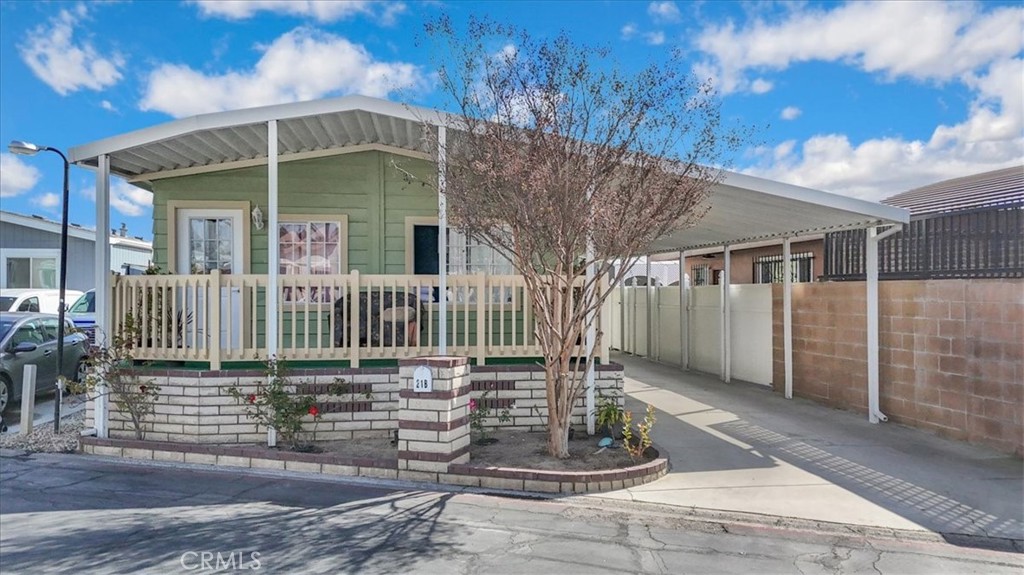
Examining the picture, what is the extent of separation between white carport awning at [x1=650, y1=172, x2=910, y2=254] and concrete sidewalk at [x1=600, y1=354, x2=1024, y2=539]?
97.4 inches

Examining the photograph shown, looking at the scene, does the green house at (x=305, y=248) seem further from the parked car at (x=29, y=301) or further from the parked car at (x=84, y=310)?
the parked car at (x=29, y=301)

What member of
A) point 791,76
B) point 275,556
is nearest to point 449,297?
point 275,556

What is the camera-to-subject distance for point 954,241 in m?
7.00

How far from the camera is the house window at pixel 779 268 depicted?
14.1 meters

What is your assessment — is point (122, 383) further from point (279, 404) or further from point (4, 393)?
point (4, 393)

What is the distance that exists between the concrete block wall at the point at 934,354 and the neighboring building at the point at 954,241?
0.26 m

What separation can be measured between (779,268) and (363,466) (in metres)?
12.8

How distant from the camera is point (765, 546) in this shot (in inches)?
161

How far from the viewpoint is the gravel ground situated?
6500 mm

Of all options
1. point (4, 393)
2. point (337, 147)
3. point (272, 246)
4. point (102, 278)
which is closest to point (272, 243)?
point (272, 246)

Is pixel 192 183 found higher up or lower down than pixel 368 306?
higher up

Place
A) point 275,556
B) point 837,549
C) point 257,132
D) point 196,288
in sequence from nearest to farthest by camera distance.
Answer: point 275,556 → point 837,549 → point 196,288 → point 257,132

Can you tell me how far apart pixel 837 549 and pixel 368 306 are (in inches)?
184

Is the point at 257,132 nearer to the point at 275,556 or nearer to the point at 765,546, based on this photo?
the point at 275,556
